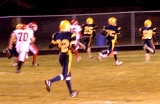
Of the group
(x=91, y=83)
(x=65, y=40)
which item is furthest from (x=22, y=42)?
(x=65, y=40)

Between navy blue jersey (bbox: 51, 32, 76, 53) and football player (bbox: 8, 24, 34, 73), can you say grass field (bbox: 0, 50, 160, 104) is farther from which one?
navy blue jersey (bbox: 51, 32, 76, 53)

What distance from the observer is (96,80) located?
1433 centimetres

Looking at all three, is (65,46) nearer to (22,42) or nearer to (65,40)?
(65,40)

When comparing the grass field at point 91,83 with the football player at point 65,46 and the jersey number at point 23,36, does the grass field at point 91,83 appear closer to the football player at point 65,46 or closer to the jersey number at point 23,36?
the football player at point 65,46

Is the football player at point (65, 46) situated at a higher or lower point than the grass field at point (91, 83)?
higher

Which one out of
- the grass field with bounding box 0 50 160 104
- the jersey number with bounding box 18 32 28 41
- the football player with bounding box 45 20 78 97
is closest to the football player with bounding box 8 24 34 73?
the jersey number with bounding box 18 32 28 41

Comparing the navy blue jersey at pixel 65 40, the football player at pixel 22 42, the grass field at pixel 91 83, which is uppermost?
the navy blue jersey at pixel 65 40

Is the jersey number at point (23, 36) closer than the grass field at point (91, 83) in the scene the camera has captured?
No

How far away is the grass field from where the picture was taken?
1154cm

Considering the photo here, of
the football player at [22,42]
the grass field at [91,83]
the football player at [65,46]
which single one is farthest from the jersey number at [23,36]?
the football player at [65,46]

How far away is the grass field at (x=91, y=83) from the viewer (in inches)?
454

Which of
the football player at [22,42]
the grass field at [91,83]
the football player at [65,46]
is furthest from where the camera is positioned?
the football player at [22,42]

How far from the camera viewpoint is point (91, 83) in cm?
1384

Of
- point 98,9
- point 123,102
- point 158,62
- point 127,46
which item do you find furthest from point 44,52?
point 98,9
